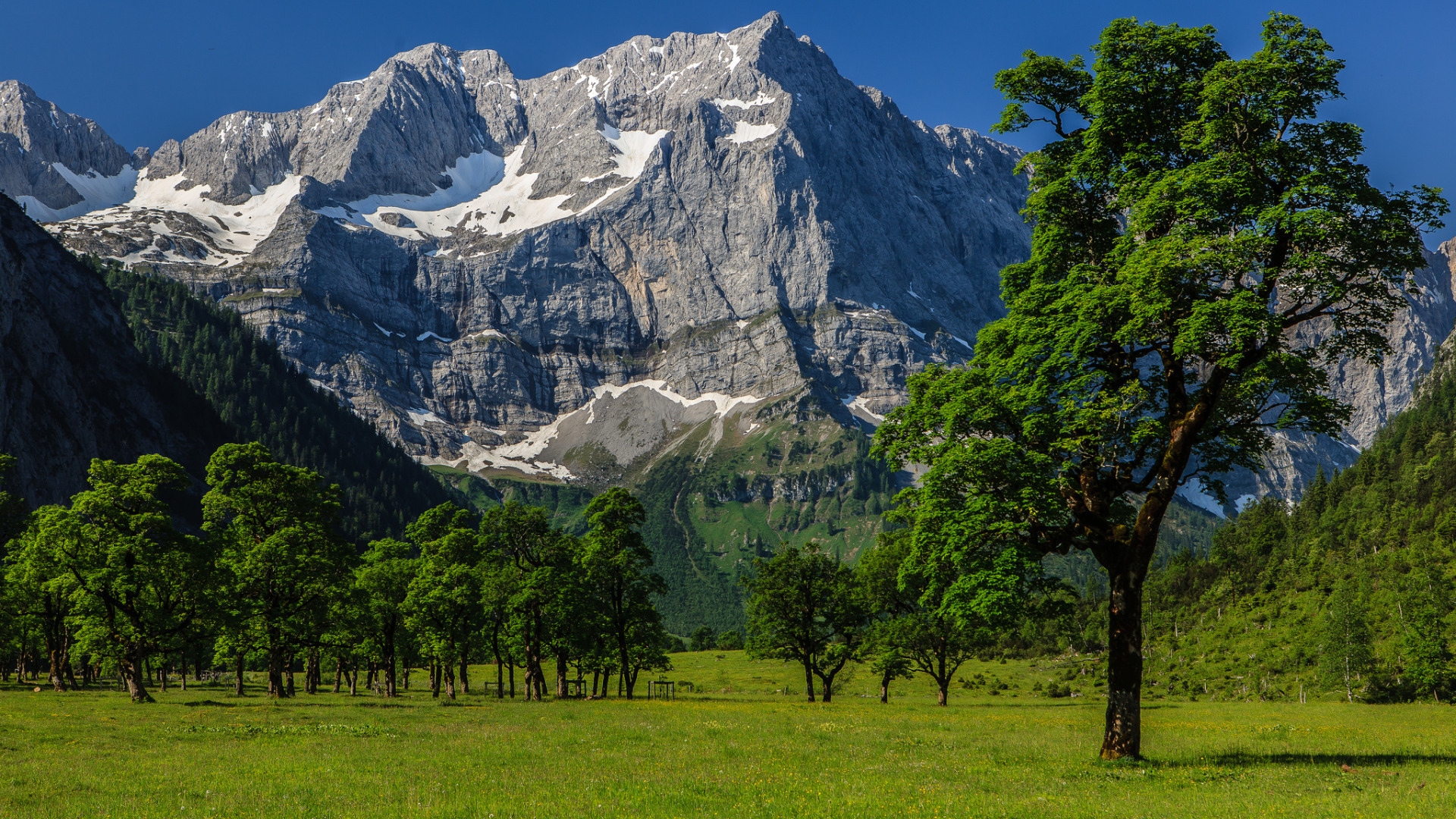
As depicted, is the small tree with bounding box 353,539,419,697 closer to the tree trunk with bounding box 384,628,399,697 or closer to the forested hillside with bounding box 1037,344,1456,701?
the tree trunk with bounding box 384,628,399,697

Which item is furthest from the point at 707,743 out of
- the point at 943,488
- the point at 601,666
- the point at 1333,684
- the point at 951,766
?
the point at 1333,684

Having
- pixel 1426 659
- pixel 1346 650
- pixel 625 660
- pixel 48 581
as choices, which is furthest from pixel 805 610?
pixel 1346 650

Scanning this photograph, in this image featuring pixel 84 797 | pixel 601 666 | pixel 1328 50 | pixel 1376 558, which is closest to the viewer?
pixel 84 797

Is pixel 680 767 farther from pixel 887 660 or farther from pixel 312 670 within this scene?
pixel 312 670

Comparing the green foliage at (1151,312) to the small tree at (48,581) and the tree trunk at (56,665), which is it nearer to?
the small tree at (48,581)

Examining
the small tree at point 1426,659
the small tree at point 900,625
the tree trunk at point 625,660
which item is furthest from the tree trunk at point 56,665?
the small tree at point 1426,659

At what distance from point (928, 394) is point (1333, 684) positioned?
101 m

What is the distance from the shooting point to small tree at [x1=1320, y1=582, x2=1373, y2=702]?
97312 millimetres

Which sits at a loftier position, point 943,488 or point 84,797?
point 943,488

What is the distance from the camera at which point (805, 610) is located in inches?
2968

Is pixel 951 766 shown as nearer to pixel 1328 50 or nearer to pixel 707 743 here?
pixel 707 743

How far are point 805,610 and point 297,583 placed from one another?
39.8 meters

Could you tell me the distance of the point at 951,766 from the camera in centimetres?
2391

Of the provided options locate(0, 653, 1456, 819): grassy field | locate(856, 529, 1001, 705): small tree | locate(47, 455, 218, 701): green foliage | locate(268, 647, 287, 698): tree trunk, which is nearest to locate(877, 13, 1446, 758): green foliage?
locate(0, 653, 1456, 819): grassy field
